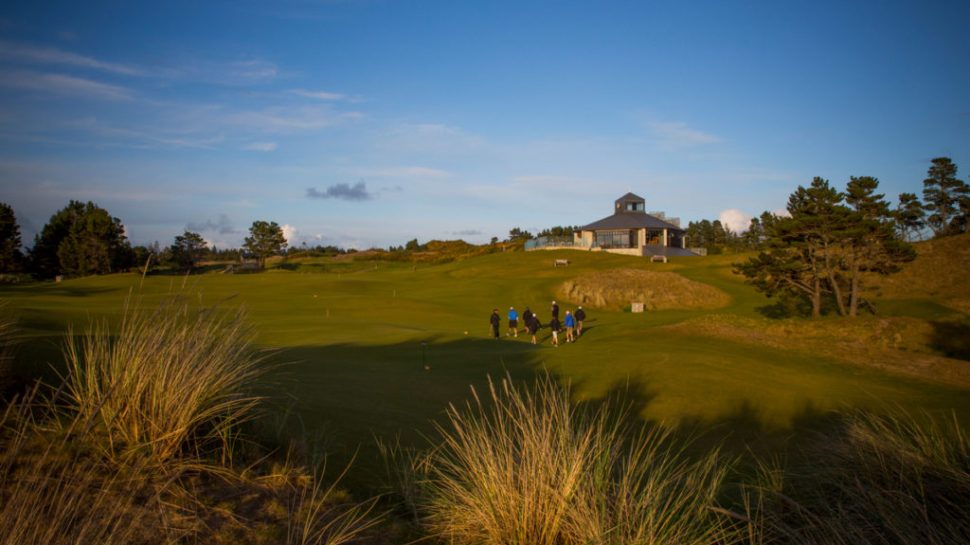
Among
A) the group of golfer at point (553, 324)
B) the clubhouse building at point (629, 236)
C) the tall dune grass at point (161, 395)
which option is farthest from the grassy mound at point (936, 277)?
the tall dune grass at point (161, 395)

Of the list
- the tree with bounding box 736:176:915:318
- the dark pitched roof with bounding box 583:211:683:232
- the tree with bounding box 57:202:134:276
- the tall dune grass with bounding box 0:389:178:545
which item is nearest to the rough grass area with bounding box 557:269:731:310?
the tree with bounding box 736:176:915:318

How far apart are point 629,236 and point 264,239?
5951cm

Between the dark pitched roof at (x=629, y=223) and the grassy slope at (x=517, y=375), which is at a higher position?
the dark pitched roof at (x=629, y=223)

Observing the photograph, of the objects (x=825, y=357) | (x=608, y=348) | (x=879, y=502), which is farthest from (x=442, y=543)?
(x=825, y=357)

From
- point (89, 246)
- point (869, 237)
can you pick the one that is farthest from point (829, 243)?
point (89, 246)

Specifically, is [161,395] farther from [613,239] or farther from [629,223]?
[629,223]

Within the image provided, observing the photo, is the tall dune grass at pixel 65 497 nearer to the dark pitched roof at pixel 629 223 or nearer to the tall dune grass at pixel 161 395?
the tall dune grass at pixel 161 395

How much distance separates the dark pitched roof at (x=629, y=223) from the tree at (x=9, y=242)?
72128mm

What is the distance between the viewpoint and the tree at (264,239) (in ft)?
334

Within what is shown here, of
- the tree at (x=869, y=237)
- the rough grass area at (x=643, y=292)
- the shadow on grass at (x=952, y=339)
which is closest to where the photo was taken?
the shadow on grass at (x=952, y=339)

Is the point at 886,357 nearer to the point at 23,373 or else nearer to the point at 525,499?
the point at 525,499

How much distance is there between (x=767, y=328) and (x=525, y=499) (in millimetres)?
25747

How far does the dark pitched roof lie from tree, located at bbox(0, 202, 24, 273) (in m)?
72.1

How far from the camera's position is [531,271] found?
68375mm
